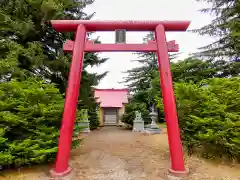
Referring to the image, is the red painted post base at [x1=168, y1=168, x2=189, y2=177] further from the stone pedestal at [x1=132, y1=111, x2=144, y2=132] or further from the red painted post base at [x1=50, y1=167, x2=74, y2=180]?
the stone pedestal at [x1=132, y1=111, x2=144, y2=132]

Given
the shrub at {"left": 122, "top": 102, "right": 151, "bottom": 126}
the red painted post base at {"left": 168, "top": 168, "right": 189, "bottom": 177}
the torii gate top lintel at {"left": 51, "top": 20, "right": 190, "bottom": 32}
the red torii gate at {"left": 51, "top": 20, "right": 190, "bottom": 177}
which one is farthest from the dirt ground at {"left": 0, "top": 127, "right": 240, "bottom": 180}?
the shrub at {"left": 122, "top": 102, "right": 151, "bottom": 126}

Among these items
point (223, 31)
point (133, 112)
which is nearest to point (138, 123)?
point (133, 112)

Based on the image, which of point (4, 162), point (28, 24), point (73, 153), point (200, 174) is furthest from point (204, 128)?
point (28, 24)

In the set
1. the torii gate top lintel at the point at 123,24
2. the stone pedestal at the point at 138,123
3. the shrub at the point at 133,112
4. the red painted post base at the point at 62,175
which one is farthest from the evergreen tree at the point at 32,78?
the shrub at the point at 133,112

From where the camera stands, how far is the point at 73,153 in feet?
→ 19.5

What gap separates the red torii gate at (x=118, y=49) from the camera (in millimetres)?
4297

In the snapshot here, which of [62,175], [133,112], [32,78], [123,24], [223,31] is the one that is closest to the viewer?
[62,175]

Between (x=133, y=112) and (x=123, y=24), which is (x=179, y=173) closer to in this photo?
(x=123, y=24)

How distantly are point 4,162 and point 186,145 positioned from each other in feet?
16.4

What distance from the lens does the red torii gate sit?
14.1ft

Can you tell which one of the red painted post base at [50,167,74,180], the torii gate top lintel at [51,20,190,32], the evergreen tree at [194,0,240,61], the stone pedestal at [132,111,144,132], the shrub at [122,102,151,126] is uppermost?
the evergreen tree at [194,0,240,61]

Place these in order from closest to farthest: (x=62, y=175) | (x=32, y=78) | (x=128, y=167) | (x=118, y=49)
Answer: (x=62, y=175) → (x=128, y=167) → (x=118, y=49) → (x=32, y=78)

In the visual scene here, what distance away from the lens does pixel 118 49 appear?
498cm

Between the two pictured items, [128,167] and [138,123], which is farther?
[138,123]
